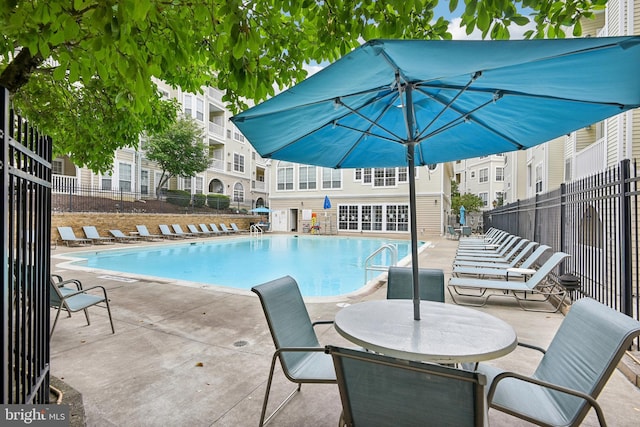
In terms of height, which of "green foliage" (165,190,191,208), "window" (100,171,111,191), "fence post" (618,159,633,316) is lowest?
"fence post" (618,159,633,316)

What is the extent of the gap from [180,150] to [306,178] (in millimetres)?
10450

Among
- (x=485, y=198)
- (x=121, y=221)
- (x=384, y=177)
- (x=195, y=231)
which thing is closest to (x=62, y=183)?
(x=121, y=221)

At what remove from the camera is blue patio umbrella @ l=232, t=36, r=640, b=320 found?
1.55 metres

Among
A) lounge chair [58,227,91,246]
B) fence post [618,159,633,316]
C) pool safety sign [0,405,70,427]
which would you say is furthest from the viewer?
lounge chair [58,227,91,246]

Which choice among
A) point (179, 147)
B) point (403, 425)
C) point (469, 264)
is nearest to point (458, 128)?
point (403, 425)

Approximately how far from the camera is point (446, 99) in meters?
2.72

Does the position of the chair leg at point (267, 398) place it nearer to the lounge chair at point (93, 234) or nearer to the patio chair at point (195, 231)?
the lounge chair at point (93, 234)

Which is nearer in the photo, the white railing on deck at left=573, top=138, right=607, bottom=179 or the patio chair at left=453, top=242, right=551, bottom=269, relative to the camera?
the patio chair at left=453, top=242, right=551, bottom=269

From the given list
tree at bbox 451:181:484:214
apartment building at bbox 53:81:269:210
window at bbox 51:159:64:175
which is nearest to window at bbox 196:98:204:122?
apartment building at bbox 53:81:269:210

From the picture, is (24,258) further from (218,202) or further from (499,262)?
(218,202)

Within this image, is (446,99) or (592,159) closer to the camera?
(446,99)

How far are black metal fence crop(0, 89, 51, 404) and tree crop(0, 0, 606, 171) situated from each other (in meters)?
0.69

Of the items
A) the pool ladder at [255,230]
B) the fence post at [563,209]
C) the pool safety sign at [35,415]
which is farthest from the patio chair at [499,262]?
the pool ladder at [255,230]

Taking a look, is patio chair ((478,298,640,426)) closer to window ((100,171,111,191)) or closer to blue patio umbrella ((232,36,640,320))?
blue patio umbrella ((232,36,640,320))
